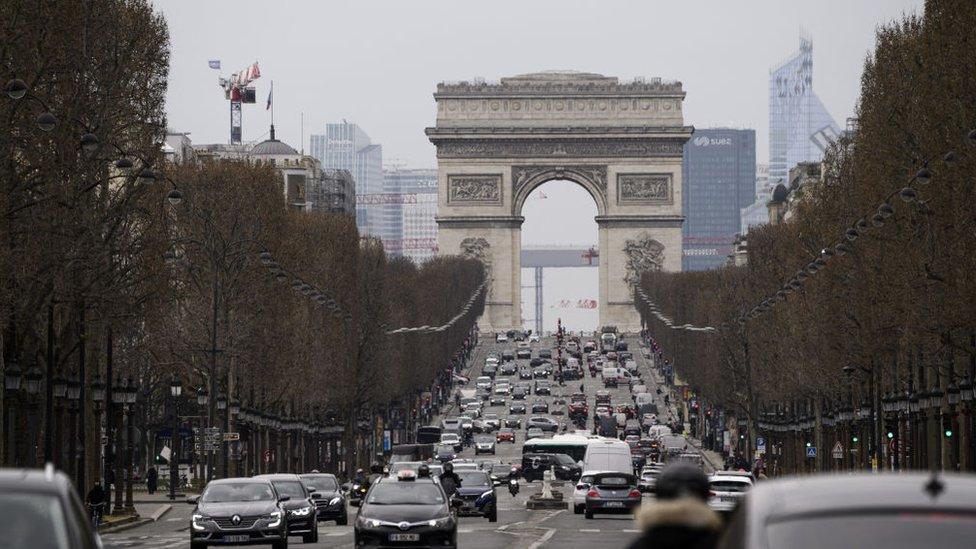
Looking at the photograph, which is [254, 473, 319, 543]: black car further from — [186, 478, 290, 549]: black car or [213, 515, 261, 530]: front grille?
[213, 515, 261, 530]: front grille

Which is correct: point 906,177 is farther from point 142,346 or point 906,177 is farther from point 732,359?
point 732,359

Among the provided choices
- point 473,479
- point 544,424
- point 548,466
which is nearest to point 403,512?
point 473,479

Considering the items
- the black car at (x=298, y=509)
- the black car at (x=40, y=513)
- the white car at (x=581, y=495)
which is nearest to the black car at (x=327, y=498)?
the white car at (x=581, y=495)

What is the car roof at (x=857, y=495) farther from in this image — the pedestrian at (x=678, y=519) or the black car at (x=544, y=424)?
the black car at (x=544, y=424)

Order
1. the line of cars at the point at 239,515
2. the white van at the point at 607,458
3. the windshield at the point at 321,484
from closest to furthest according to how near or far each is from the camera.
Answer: the line of cars at the point at 239,515, the windshield at the point at 321,484, the white van at the point at 607,458

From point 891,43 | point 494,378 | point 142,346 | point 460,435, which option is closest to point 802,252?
point 891,43

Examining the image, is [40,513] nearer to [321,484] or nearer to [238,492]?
[238,492]

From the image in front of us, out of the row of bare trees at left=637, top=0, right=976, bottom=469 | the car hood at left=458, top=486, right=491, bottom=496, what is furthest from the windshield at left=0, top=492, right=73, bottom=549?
the car hood at left=458, top=486, right=491, bottom=496
